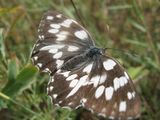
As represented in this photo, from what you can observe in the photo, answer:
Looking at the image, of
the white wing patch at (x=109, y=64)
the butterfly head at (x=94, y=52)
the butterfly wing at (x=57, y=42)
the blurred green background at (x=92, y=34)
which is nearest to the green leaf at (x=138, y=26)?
the blurred green background at (x=92, y=34)

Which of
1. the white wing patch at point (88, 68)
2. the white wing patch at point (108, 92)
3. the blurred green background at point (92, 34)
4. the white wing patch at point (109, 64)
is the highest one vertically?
the white wing patch at point (109, 64)

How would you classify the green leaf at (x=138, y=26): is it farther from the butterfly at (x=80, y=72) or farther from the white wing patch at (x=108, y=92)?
the white wing patch at (x=108, y=92)

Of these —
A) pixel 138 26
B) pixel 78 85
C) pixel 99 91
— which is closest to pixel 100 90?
pixel 99 91

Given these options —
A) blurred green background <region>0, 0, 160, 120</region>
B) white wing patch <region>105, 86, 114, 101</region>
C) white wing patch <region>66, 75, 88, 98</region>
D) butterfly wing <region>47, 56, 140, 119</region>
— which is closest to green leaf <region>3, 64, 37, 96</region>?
blurred green background <region>0, 0, 160, 120</region>

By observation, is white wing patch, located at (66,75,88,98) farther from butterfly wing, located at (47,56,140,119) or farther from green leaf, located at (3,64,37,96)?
green leaf, located at (3,64,37,96)

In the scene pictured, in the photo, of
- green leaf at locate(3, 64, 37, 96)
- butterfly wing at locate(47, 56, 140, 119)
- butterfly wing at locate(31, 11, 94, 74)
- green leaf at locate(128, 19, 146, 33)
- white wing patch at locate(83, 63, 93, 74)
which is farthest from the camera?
green leaf at locate(128, 19, 146, 33)

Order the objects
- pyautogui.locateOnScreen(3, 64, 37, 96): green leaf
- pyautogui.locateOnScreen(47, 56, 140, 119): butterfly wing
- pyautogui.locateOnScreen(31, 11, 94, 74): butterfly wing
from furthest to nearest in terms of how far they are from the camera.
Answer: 1. pyautogui.locateOnScreen(3, 64, 37, 96): green leaf
2. pyautogui.locateOnScreen(31, 11, 94, 74): butterfly wing
3. pyautogui.locateOnScreen(47, 56, 140, 119): butterfly wing
